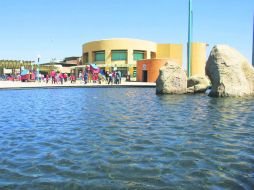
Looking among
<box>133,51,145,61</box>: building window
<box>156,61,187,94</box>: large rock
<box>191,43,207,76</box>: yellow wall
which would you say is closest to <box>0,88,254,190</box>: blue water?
<box>156,61,187,94</box>: large rock

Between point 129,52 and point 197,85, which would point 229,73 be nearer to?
point 197,85

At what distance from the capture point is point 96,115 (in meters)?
11.3

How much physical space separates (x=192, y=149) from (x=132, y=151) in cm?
121

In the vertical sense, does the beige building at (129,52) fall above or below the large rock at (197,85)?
above

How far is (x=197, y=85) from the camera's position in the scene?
76.7 feet

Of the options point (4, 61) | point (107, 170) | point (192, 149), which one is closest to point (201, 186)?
point (107, 170)

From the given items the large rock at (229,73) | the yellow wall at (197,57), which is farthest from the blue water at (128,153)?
the yellow wall at (197,57)

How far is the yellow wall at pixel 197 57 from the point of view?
76500 mm

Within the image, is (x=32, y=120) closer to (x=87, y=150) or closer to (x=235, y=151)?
(x=87, y=150)

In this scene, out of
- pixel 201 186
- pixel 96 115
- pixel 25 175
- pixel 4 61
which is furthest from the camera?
pixel 4 61

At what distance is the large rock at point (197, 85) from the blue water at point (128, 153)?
1309 cm

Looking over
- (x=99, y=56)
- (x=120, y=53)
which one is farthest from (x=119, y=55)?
(x=99, y=56)

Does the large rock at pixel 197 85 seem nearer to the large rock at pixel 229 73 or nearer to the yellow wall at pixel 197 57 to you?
the large rock at pixel 229 73

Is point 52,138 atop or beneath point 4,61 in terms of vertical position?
beneath
